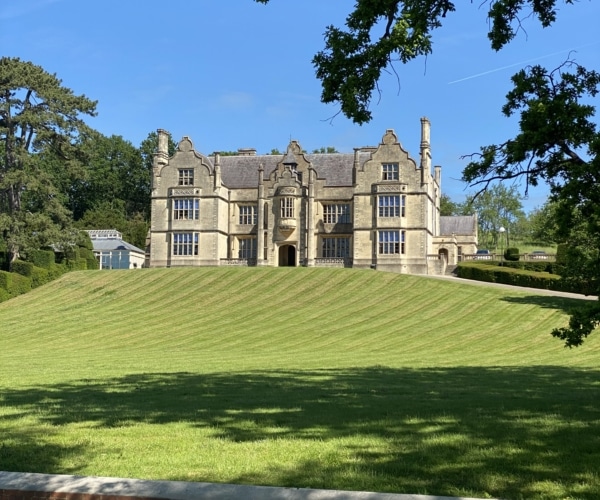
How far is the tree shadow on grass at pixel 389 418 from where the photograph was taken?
6.88 m

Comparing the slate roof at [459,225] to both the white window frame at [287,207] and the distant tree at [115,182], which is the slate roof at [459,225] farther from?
the distant tree at [115,182]

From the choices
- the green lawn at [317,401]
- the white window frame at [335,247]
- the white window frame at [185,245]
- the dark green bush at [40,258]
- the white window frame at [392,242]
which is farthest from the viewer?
the white window frame at [185,245]

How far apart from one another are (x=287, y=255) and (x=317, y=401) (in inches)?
1894

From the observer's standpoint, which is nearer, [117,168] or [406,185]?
[406,185]

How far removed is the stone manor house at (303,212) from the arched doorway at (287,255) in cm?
9

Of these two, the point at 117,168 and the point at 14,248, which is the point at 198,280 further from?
the point at 117,168

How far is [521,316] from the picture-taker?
114 feet

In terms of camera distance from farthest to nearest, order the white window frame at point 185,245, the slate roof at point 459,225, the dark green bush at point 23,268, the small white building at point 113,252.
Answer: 1. the slate roof at point 459,225
2. the small white building at point 113,252
3. the white window frame at point 185,245
4. the dark green bush at point 23,268

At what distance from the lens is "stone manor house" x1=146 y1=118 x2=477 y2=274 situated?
54.8 meters

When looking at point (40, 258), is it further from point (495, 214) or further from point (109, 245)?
point (495, 214)

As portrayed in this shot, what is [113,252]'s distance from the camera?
70062 millimetres

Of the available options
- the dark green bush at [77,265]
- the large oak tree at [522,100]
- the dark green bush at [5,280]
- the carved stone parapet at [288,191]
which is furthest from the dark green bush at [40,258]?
the large oak tree at [522,100]

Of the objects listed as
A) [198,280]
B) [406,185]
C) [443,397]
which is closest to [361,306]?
A: [198,280]

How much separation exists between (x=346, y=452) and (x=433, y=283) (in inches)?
1485
